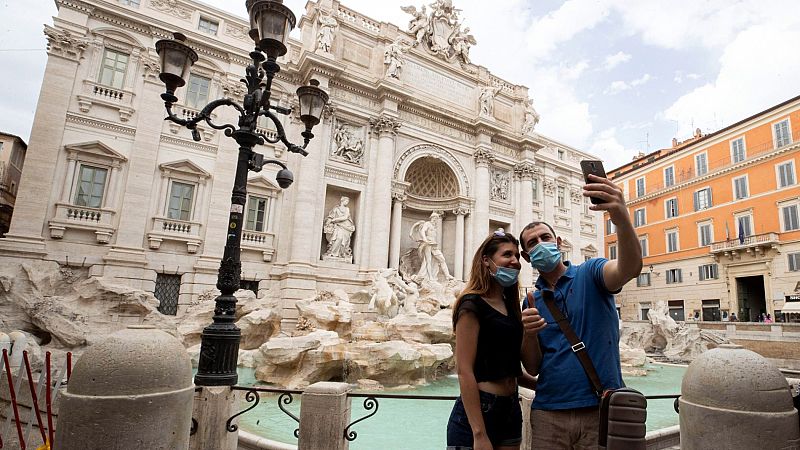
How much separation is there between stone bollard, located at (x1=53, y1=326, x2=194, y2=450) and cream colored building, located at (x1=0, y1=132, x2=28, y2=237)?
1871 cm

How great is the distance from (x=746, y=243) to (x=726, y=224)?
6.17 ft

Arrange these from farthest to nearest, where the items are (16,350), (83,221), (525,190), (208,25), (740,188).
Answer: (740,188) → (525,190) → (208,25) → (83,221) → (16,350)

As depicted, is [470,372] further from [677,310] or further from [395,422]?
[677,310]

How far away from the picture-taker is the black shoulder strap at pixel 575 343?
5.78 ft

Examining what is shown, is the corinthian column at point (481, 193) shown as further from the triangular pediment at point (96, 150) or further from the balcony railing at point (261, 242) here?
the triangular pediment at point (96, 150)

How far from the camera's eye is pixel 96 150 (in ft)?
39.8

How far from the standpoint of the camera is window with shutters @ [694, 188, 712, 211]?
23688 millimetres

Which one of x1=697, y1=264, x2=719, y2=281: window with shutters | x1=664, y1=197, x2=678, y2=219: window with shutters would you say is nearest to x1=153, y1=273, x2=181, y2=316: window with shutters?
x1=697, y1=264, x2=719, y2=281: window with shutters

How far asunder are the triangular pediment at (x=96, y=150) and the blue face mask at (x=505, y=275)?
14.0 metres

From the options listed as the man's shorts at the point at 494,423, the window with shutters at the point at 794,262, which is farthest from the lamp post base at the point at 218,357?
the window with shutters at the point at 794,262

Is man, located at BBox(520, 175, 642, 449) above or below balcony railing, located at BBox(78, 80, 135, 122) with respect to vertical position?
below

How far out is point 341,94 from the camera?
15789mm

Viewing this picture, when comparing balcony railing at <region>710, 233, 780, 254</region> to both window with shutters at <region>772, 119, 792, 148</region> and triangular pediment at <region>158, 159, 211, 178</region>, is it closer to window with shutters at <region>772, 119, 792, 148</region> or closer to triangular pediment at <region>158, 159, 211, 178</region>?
window with shutters at <region>772, 119, 792, 148</region>

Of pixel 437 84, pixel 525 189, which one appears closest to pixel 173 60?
pixel 437 84
